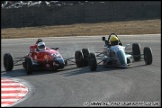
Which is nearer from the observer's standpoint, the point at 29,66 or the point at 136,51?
the point at 29,66

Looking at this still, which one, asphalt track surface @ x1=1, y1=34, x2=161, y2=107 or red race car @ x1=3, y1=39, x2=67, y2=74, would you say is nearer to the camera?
asphalt track surface @ x1=1, y1=34, x2=161, y2=107

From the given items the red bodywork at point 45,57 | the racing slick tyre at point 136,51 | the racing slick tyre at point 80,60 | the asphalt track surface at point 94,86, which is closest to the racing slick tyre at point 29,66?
the asphalt track surface at point 94,86

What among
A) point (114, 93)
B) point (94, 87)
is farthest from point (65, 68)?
point (114, 93)

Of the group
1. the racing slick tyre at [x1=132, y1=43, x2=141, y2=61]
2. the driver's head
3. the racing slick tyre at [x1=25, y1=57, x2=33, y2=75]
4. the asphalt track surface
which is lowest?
the asphalt track surface

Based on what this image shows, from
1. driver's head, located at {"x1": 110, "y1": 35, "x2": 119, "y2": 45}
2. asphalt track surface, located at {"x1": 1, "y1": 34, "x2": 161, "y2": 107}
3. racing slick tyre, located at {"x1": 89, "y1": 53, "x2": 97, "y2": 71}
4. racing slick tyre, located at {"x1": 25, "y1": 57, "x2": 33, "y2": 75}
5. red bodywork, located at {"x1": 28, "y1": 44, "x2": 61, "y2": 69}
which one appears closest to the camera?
asphalt track surface, located at {"x1": 1, "y1": 34, "x2": 161, "y2": 107}

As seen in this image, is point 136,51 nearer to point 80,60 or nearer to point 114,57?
point 114,57

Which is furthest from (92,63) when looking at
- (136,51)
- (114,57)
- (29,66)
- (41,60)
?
(136,51)

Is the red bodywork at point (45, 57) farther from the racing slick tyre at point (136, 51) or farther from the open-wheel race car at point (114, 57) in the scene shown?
the racing slick tyre at point (136, 51)

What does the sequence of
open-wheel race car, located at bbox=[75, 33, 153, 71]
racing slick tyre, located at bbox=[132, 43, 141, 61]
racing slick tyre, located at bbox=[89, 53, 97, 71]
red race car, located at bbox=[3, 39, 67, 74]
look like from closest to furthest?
1. racing slick tyre, located at bbox=[89, 53, 97, 71]
2. open-wheel race car, located at bbox=[75, 33, 153, 71]
3. red race car, located at bbox=[3, 39, 67, 74]
4. racing slick tyre, located at bbox=[132, 43, 141, 61]

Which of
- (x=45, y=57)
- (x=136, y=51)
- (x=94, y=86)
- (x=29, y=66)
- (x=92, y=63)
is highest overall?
(x=136, y=51)

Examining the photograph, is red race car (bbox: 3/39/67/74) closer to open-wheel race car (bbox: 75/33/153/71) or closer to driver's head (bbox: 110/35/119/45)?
open-wheel race car (bbox: 75/33/153/71)

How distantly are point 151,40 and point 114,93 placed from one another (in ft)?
51.0

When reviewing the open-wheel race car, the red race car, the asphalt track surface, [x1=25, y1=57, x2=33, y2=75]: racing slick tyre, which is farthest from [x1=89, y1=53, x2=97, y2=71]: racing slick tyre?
[x1=25, y1=57, x2=33, y2=75]: racing slick tyre

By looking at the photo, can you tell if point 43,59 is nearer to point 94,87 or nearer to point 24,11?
point 94,87
